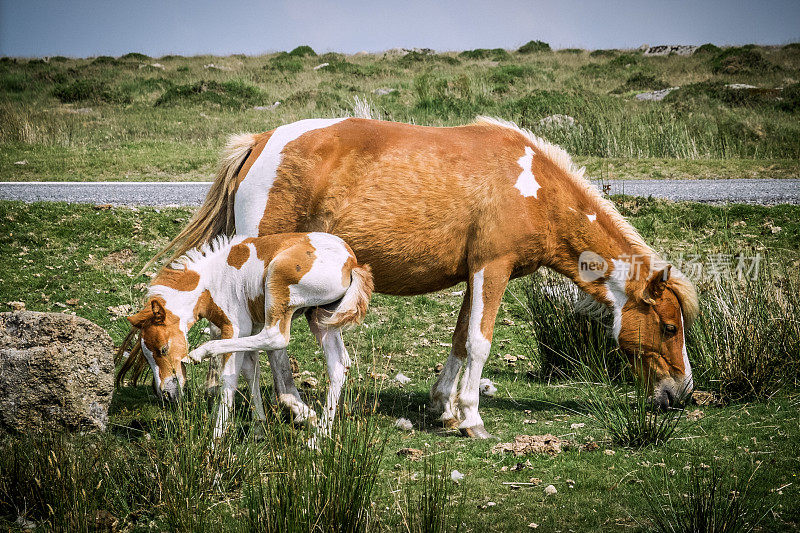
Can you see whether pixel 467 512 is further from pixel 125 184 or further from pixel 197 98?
→ pixel 197 98

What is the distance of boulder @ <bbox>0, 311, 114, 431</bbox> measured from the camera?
5.52m

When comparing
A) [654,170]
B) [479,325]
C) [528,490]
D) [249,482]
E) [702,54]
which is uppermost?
[702,54]

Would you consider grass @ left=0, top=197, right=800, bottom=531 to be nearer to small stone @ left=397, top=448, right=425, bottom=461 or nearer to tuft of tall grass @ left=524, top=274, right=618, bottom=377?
small stone @ left=397, top=448, right=425, bottom=461

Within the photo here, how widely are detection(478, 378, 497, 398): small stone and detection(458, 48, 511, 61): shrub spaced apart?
46.2m

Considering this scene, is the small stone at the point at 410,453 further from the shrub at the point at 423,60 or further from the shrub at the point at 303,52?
the shrub at the point at 303,52

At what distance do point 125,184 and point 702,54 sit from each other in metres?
44.2

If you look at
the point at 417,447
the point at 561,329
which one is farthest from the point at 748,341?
the point at 417,447

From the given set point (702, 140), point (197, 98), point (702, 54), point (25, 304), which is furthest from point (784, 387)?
point (702, 54)

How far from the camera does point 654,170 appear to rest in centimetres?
1617

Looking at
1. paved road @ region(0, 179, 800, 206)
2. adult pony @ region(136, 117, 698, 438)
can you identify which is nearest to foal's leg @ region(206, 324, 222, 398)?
adult pony @ region(136, 117, 698, 438)

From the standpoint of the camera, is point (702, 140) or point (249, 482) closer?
point (249, 482)

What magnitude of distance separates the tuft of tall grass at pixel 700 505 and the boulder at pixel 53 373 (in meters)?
4.30

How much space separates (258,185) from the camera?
629 cm

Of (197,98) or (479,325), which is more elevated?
(197,98)
